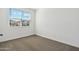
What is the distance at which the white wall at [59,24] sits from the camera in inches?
72.3

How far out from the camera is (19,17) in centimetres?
192

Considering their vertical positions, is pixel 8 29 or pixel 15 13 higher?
pixel 15 13

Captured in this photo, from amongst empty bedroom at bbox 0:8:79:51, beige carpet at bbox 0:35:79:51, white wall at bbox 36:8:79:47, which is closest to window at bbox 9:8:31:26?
empty bedroom at bbox 0:8:79:51

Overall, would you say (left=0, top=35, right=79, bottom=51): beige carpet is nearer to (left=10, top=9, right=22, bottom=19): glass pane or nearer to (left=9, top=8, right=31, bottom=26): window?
(left=9, top=8, right=31, bottom=26): window

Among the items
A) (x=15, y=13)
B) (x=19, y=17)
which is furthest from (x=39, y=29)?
(x=15, y=13)

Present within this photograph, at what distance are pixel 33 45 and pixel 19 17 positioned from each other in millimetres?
643

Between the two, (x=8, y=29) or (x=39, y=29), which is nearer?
(x=8, y=29)

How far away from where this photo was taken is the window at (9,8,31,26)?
6.18ft

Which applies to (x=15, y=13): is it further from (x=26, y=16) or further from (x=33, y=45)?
(x=33, y=45)

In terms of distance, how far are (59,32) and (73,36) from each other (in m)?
0.28

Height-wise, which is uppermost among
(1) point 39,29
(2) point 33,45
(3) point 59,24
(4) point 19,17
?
(4) point 19,17

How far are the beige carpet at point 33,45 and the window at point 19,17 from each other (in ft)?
1.05
